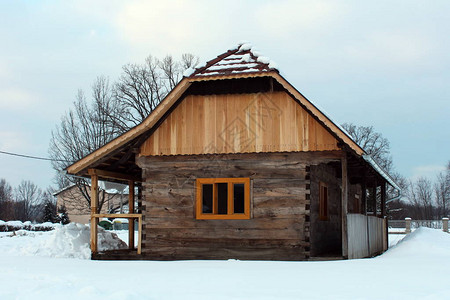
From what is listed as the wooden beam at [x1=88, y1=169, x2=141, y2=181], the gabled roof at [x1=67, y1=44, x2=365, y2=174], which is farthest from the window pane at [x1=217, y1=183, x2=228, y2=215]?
the wooden beam at [x1=88, y1=169, x2=141, y2=181]

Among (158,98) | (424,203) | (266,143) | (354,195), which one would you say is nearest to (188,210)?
(266,143)

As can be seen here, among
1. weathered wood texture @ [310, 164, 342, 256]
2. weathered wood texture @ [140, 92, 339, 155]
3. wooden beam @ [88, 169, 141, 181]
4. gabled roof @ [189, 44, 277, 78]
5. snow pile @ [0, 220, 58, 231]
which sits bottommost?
snow pile @ [0, 220, 58, 231]

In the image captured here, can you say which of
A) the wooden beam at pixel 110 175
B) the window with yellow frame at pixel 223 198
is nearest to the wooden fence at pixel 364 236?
the window with yellow frame at pixel 223 198

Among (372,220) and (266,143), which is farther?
(372,220)

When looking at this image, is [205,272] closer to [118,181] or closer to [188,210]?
[188,210]

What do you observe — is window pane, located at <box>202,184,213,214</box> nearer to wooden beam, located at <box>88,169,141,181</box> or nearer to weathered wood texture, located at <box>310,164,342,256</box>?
weathered wood texture, located at <box>310,164,342,256</box>

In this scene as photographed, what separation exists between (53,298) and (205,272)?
14.4 ft

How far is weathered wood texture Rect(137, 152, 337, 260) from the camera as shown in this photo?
15.4m

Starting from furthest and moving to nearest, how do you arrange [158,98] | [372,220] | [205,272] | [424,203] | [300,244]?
1. [424,203]
2. [158,98]
3. [372,220]
4. [300,244]
5. [205,272]

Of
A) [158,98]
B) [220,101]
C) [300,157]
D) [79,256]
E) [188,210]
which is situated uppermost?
[158,98]

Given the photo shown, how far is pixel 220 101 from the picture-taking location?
16.0m

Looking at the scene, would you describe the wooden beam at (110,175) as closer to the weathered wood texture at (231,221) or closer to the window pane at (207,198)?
the weathered wood texture at (231,221)

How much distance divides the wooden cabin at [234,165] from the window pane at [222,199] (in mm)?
29

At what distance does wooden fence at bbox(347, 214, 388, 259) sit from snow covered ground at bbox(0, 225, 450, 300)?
1029 millimetres
